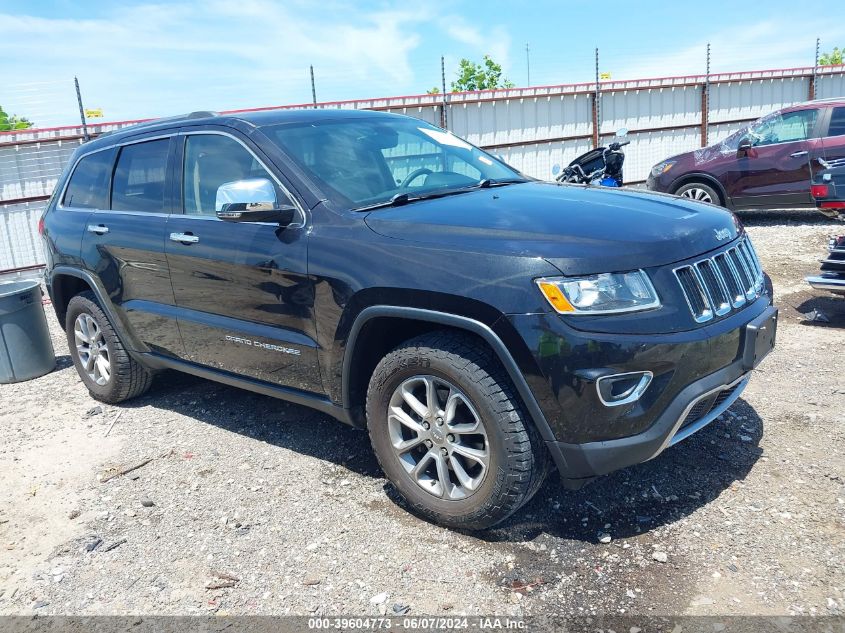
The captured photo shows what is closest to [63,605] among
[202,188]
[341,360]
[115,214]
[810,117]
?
[341,360]

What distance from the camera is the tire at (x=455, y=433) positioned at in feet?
Answer: 9.44

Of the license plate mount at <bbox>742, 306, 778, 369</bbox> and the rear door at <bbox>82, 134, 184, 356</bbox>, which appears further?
the rear door at <bbox>82, 134, 184, 356</bbox>

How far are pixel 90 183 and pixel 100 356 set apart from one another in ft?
4.11

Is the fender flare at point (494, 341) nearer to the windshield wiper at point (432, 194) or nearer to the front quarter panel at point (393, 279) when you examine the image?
the front quarter panel at point (393, 279)

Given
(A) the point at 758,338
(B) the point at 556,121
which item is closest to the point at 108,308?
(A) the point at 758,338

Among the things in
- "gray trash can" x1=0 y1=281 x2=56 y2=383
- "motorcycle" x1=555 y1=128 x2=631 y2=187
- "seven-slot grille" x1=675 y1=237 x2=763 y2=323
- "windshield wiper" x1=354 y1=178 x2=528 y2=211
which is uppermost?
"windshield wiper" x1=354 y1=178 x2=528 y2=211

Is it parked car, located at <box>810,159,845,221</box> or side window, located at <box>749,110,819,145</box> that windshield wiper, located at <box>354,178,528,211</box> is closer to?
parked car, located at <box>810,159,845,221</box>

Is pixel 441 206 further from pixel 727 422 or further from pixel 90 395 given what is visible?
pixel 90 395

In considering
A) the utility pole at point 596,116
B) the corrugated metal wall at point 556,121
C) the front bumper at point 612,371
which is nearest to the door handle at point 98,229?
the front bumper at point 612,371

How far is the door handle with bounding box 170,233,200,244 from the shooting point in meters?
4.01

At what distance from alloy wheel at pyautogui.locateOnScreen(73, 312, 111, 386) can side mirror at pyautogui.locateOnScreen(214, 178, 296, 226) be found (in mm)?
2097

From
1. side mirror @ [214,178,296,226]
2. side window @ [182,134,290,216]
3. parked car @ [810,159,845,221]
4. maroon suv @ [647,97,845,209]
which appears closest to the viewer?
side mirror @ [214,178,296,226]

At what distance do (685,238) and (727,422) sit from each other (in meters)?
1.60

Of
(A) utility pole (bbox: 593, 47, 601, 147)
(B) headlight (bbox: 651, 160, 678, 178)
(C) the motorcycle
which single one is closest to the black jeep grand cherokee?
(C) the motorcycle
